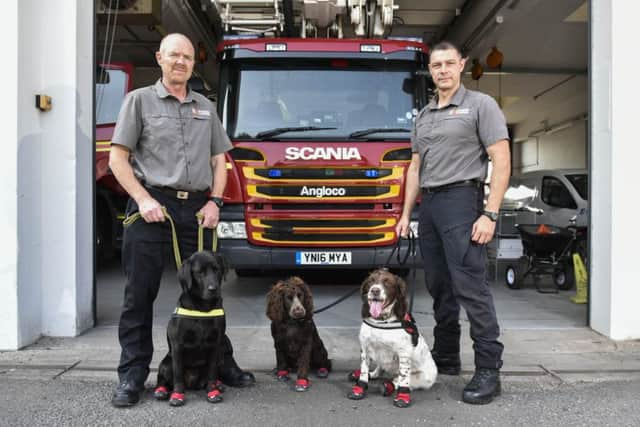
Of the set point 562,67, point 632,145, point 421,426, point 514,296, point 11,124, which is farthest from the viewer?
point 562,67

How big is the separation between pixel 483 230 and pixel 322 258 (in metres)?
2.81

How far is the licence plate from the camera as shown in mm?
6031

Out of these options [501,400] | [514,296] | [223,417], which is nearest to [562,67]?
[514,296]

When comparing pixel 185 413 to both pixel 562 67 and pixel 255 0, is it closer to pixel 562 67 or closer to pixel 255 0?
pixel 255 0

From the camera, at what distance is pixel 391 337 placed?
337 centimetres

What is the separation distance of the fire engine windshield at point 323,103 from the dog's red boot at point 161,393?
307cm

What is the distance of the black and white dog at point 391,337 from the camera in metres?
3.38

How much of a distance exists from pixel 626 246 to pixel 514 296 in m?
2.62

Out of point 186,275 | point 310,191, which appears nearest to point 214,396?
point 186,275

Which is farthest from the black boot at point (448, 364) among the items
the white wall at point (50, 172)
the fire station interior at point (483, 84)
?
the white wall at point (50, 172)

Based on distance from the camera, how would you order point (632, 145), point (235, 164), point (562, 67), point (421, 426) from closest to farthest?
point (421, 426)
point (632, 145)
point (235, 164)
point (562, 67)

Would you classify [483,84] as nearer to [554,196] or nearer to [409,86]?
[554,196]

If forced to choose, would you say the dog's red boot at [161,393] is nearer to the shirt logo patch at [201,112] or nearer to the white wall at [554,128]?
the shirt logo patch at [201,112]

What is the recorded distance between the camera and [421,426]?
3188mm
